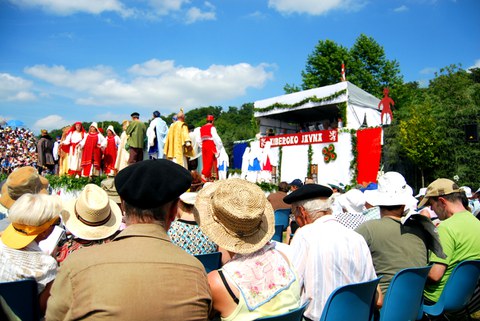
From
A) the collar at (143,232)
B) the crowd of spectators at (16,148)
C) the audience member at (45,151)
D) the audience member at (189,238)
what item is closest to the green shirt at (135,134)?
the audience member at (45,151)

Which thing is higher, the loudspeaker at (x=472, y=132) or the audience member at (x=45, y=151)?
the loudspeaker at (x=472, y=132)

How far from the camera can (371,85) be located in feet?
118

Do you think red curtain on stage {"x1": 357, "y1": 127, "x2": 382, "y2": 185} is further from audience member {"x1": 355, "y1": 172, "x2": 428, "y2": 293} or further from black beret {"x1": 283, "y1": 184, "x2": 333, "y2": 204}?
black beret {"x1": 283, "y1": 184, "x2": 333, "y2": 204}

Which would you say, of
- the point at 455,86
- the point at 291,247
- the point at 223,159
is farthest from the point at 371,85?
the point at 291,247

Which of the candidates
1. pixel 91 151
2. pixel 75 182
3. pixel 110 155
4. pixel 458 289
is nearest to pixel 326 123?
pixel 110 155

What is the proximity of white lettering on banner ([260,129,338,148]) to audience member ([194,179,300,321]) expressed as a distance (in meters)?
13.6

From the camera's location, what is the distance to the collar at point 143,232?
4.57ft

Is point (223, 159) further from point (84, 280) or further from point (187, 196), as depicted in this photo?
point (84, 280)

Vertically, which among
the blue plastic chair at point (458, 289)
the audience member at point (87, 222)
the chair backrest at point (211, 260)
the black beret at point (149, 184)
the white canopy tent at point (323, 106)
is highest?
the white canopy tent at point (323, 106)

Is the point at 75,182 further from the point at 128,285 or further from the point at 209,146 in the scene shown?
the point at 128,285

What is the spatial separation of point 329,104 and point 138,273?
15.5m

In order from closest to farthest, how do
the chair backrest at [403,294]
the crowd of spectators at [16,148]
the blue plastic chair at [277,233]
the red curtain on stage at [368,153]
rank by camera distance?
→ 1. the chair backrest at [403,294]
2. the blue plastic chair at [277,233]
3. the red curtain on stage at [368,153]
4. the crowd of spectators at [16,148]

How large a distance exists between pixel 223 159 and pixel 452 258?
29.2ft

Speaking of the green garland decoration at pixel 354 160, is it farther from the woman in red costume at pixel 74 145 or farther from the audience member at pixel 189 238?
the audience member at pixel 189 238
